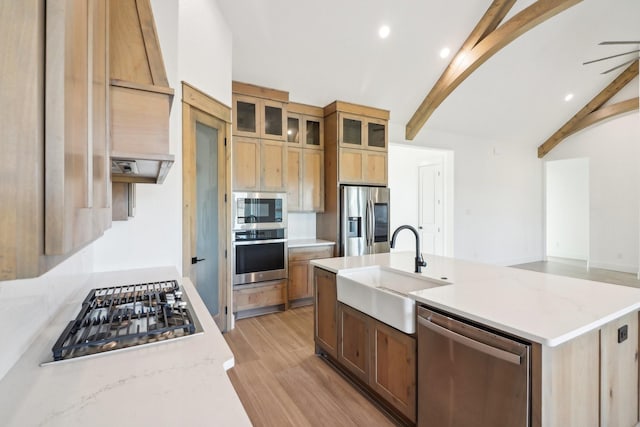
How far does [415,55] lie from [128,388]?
4.82 meters

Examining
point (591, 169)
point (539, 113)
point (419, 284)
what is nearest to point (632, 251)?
point (591, 169)

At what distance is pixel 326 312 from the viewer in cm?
264

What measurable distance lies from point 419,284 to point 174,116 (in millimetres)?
2268

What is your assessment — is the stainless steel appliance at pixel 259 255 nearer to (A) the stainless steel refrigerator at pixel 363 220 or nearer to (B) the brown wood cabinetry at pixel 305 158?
(B) the brown wood cabinetry at pixel 305 158

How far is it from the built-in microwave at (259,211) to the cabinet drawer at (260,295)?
30.0 inches

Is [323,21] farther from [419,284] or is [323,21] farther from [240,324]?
[240,324]

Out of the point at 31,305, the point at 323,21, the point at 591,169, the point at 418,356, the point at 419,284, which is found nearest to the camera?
the point at 31,305

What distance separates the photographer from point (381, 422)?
2.00 meters

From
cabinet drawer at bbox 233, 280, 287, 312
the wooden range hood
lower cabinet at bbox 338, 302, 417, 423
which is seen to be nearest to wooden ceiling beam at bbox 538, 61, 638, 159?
cabinet drawer at bbox 233, 280, 287, 312

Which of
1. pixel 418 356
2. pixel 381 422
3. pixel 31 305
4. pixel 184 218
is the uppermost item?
pixel 184 218

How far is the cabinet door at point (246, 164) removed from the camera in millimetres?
3877

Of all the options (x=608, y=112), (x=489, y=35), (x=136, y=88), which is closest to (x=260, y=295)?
(x=136, y=88)

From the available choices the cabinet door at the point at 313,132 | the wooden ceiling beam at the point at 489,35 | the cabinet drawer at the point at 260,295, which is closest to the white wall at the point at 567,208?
the wooden ceiling beam at the point at 489,35

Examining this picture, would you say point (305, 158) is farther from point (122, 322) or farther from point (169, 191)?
point (122, 322)
